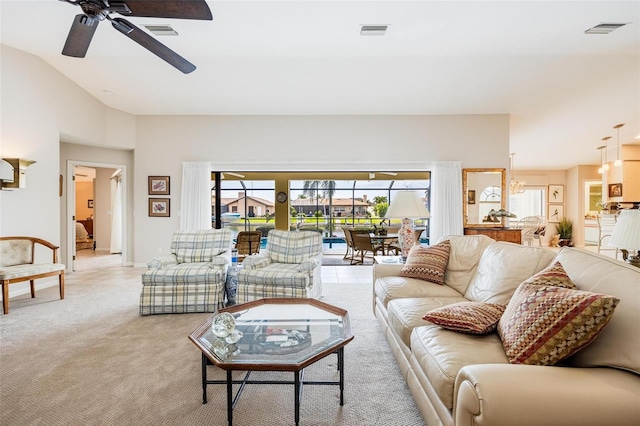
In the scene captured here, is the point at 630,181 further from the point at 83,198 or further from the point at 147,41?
the point at 83,198

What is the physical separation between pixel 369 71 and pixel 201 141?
3390mm

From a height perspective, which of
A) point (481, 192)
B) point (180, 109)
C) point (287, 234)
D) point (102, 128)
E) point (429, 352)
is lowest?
point (429, 352)

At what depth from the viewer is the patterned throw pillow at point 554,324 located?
3.95 feet

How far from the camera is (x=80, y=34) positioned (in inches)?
101

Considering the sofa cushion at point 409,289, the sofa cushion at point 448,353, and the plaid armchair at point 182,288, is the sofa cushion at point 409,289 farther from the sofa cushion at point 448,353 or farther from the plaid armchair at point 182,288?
the plaid armchair at point 182,288

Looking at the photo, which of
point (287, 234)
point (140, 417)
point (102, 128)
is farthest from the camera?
point (102, 128)

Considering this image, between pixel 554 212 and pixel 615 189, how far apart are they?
2414 millimetres

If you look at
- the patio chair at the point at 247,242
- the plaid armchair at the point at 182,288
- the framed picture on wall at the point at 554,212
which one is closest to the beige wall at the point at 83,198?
the patio chair at the point at 247,242

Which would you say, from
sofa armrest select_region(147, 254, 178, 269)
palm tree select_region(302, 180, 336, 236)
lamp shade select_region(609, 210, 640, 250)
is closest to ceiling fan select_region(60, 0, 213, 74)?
sofa armrest select_region(147, 254, 178, 269)

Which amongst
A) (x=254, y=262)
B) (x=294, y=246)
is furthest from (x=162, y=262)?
(x=294, y=246)

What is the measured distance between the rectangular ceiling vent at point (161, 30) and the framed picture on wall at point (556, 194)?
11.4m

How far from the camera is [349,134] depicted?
5.93 meters

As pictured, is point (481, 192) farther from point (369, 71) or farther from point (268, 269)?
point (268, 269)

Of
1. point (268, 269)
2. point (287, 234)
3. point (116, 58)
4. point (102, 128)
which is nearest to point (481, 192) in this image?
point (287, 234)
